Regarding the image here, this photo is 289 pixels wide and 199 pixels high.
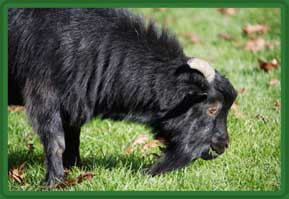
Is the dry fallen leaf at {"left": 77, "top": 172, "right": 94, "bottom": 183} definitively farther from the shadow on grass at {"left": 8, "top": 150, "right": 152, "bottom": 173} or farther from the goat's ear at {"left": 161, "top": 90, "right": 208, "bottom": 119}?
the goat's ear at {"left": 161, "top": 90, "right": 208, "bottom": 119}

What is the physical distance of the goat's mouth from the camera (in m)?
6.43

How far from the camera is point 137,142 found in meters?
7.34

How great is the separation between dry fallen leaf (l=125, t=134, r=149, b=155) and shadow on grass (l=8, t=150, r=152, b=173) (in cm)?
17

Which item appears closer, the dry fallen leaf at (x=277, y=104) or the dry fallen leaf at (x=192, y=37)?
the dry fallen leaf at (x=277, y=104)

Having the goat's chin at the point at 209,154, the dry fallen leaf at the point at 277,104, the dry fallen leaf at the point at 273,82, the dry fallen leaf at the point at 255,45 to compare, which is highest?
the goat's chin at the point at 209,154

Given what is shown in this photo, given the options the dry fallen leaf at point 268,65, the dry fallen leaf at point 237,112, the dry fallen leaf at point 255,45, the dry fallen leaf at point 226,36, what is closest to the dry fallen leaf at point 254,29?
the dry fallen leaf at point 226,36

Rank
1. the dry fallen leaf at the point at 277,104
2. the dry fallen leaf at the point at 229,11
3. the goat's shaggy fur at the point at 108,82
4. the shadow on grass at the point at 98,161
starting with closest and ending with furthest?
the goat's shaggy fur at the point at 108,82 → the shadow on grass at the point at 98,161 → the dry fallen leaf at the point at 277,104 → the dry fallen leaf at the point at 229,11

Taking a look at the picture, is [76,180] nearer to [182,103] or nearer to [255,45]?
[182,103]

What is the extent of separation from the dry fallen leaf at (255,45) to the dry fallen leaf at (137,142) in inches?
148

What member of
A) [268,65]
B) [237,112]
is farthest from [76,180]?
[268,65]

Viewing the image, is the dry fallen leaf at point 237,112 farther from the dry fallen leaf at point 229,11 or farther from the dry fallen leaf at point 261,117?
the dry fallen leaf at point 229,11

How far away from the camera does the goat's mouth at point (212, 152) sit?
643 centimetres
